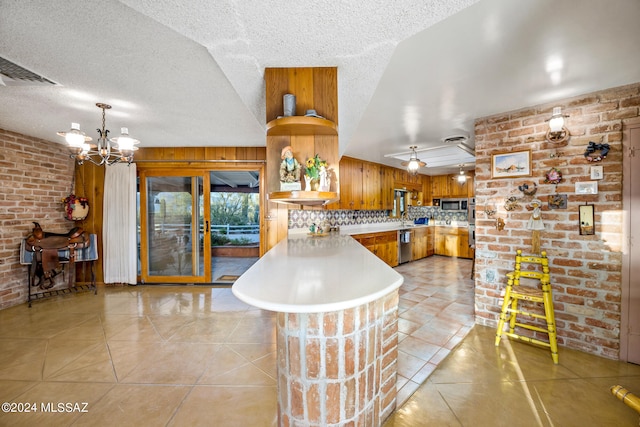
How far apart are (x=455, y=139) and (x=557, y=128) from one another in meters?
1.30

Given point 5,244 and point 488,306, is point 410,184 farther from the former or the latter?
point 5,244

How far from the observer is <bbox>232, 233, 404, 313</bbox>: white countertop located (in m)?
0.84

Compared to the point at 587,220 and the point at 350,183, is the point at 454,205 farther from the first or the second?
the point at 587,220

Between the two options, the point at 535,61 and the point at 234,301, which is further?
the point at 234,301

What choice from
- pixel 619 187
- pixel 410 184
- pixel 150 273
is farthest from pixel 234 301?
pixel 410 184

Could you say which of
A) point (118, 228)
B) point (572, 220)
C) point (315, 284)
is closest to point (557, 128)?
point (572, 220)

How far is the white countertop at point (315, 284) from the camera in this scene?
0.84 meters

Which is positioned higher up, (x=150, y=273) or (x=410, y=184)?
(x=410, y=184)

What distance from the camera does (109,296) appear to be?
3488mm

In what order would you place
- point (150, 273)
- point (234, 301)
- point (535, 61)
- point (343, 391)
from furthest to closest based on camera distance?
point (150, 273), point (234, 301), point (535, 61), point (343, 391)

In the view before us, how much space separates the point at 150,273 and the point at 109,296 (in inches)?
24.2

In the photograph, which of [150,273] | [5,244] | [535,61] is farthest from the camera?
[150,273]

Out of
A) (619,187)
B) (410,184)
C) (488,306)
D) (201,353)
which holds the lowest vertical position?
(201,353)

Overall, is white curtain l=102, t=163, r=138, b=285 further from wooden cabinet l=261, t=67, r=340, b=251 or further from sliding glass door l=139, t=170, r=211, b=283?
wooden cabinet l=261, t=67, r=340, b=251
